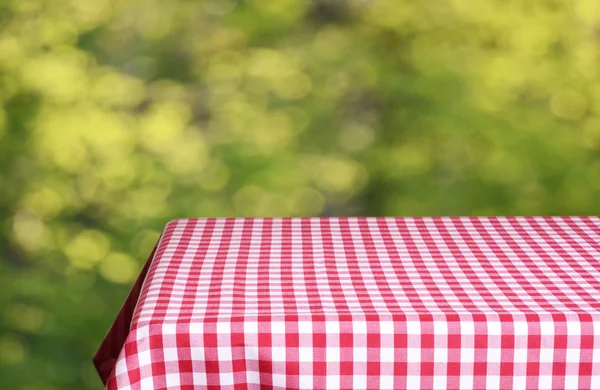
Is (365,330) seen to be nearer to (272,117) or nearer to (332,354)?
(332,354)

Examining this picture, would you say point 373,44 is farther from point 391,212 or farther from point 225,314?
point 225,314

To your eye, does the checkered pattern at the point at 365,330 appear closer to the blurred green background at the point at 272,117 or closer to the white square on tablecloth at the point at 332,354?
the white square on tablecloth at the point at 332,354

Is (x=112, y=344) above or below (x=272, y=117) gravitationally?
below

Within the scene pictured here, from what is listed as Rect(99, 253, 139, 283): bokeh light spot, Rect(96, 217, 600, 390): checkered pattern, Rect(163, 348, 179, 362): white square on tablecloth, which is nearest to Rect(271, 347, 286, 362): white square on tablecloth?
Rect(96, 217, 600, 390): checkered pattern

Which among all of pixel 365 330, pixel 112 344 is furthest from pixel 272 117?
pixel 365 330

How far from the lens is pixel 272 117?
238 cm

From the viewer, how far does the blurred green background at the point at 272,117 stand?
7.64 ft

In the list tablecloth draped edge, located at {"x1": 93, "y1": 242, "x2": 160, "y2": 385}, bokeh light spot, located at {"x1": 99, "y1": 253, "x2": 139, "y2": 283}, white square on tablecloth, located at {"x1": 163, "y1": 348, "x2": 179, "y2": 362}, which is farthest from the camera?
bokeh light spot, located at {"x1": 99, "y1": 253, "x2": 139, "y2": 283}

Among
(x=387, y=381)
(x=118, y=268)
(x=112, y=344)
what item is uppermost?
(x=387, y=381)

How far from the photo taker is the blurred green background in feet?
7.64

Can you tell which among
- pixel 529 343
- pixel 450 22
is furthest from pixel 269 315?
pixel 450 22

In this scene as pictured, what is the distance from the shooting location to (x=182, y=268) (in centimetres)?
155

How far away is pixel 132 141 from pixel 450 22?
1.02 meters

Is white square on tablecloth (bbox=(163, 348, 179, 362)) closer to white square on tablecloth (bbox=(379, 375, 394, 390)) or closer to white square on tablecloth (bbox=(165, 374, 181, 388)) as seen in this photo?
white square on tablecloth (bbox=(165, 374, 181, 388))
